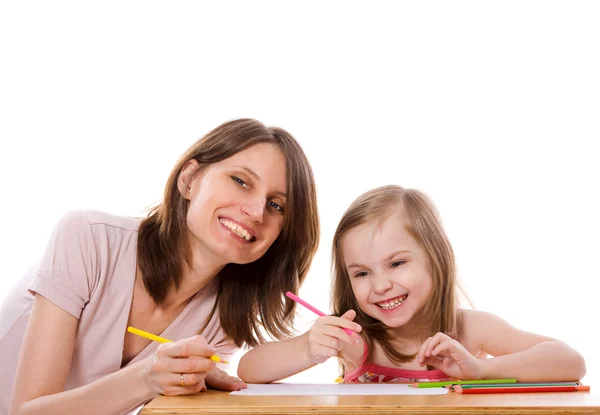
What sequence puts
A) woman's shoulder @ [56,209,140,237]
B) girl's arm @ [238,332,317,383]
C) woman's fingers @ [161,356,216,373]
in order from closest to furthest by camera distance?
woman's fingers @ [161,356,216,373] → girl's arm @ [238,332,317,383] → woman's shoulder @ [56,209,140,237]

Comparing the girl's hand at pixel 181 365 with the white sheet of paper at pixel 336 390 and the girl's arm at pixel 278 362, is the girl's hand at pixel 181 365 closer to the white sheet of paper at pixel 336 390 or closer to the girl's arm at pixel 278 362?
the white sheet of paper at pixel 336 390

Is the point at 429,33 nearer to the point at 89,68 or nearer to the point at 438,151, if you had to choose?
the point at 438,151

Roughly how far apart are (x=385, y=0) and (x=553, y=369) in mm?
1622

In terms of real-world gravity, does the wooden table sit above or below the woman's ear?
below

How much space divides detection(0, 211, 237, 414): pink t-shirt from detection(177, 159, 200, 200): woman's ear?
0.14 meters

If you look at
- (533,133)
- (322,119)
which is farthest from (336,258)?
(533,133)

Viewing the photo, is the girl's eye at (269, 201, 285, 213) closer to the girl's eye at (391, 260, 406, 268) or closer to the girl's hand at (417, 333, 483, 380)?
the girl's eye at (391, 260, 406, 268)

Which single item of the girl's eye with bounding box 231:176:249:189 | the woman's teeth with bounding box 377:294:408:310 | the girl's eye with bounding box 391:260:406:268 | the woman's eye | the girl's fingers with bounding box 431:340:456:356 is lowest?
the girl's fingers with bounding box 431:340:456:356

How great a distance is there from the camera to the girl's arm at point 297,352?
1.10m

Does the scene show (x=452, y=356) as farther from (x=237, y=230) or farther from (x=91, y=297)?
(x=91, y=297)

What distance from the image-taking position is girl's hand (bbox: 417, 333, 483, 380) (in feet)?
3.56

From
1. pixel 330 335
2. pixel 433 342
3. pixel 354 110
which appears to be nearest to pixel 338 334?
pixel 330 335

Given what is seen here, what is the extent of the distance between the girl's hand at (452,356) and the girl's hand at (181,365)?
1.20 ft

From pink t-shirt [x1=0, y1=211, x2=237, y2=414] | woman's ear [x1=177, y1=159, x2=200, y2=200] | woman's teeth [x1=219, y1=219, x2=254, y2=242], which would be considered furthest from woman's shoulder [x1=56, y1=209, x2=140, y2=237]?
woman's teeth [x1=219, y1=219, x2=254, y2=242]
